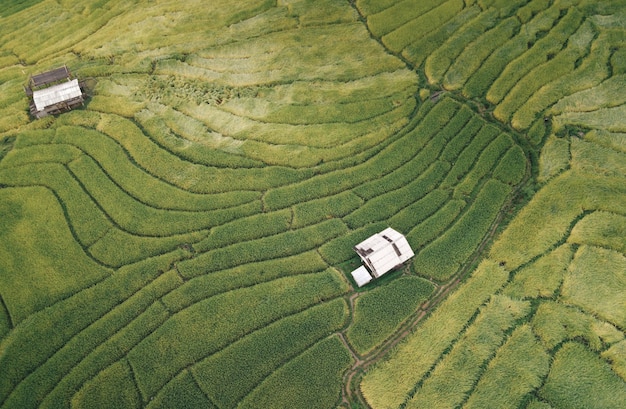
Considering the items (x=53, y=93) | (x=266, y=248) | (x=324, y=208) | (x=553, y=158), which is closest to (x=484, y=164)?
(x=553, y=158)

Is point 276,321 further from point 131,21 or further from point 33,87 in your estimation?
point 131,21

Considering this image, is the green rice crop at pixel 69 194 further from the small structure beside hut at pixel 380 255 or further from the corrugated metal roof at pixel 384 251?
the corrugated metal roof at pixel 384 251

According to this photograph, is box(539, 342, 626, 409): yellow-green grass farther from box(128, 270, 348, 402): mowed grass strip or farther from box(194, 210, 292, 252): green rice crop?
box(194, 210, 292, 252): green rice crop

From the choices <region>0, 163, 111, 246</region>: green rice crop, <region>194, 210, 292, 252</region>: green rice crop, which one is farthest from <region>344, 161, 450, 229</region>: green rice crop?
<region>0, 163, 111, 246</region>: green rice crop

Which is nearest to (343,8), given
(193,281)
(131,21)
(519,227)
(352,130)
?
(352,130)

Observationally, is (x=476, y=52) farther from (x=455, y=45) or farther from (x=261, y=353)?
(x=261, y=353)
